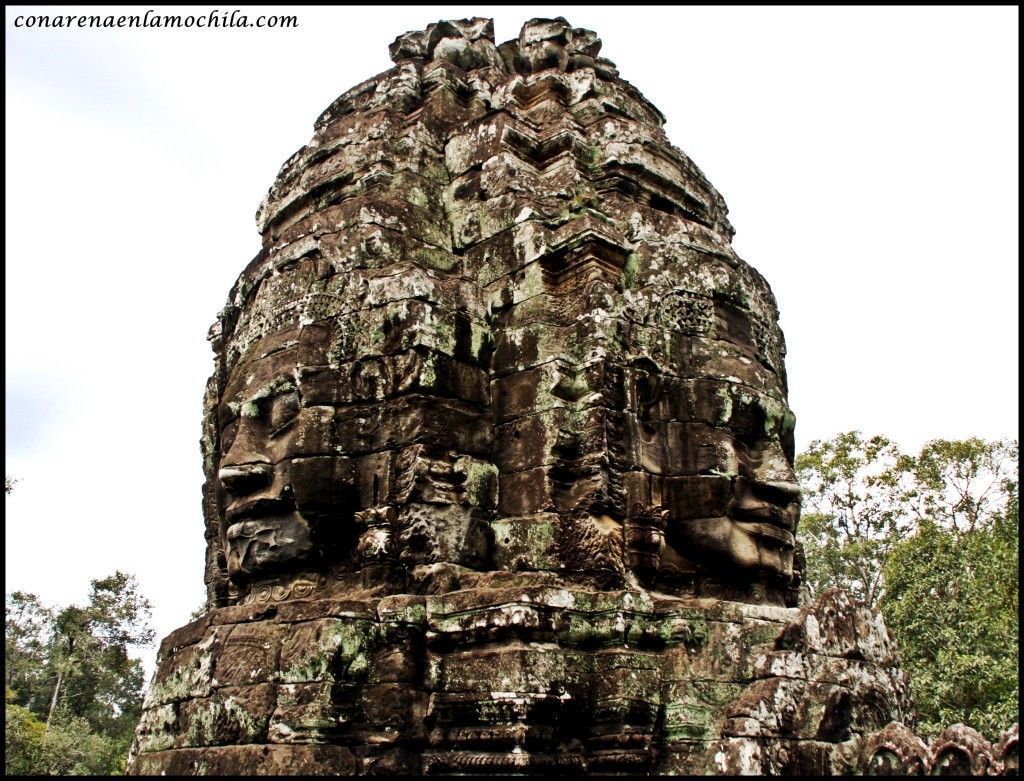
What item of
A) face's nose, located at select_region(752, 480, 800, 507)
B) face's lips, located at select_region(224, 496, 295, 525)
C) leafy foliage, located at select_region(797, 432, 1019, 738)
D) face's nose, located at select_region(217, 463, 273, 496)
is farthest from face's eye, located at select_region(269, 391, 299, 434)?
leafy foliage, located at select_region(797, 432, 1019, 738)

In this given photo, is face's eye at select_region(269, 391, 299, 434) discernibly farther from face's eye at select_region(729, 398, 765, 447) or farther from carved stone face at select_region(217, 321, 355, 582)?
face's eye at select_region(729, 398, 765, 447)

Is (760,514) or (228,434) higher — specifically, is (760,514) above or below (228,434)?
below

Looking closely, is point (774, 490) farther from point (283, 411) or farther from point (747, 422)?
point (283, 411)

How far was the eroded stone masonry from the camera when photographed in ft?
15.8

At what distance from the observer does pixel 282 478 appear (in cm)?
571

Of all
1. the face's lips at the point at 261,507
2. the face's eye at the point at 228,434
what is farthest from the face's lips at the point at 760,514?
the face's eye at the point at 228,434

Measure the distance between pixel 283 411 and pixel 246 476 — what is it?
0.49m

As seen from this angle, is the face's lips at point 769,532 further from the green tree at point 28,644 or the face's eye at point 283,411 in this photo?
the green tree at point 28,644

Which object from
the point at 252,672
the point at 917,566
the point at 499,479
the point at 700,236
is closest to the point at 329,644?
the point at 252,672

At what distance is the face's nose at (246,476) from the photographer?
5746 mm

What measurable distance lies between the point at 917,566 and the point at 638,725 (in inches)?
508

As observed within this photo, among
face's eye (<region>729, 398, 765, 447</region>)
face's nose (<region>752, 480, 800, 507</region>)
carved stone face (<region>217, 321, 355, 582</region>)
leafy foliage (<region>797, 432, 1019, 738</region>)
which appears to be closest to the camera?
carved stone face (<region>217, 321, 355, 582</region>)

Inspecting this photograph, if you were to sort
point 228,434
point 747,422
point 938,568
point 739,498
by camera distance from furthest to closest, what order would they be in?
point 938,568 < point 228,434 < point 747,422 < point 739,498

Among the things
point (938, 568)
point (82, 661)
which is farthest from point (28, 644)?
point (938, 568)
